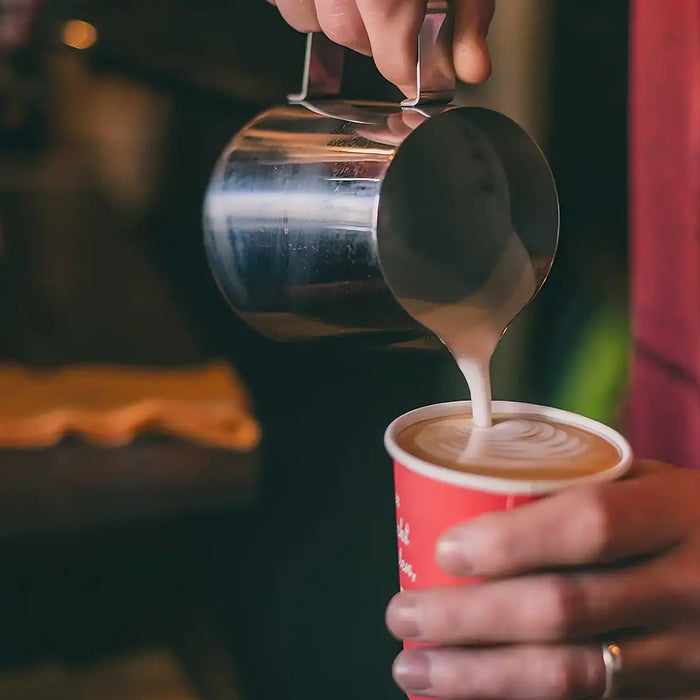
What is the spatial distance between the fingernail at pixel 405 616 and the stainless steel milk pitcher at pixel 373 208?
182 mm

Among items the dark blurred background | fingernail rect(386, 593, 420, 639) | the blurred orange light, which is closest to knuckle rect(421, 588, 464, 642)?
fingernail rect(386, 593, 420, 639)

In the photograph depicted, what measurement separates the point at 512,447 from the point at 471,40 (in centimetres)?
29

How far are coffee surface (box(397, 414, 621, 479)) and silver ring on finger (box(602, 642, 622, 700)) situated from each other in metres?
0.11

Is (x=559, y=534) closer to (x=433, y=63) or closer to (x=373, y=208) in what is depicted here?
(x=373, y=208)

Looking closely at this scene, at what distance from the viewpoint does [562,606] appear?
20.4 inches

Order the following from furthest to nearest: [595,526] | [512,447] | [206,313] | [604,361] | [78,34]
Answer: [604,361], [206,313], [78,34], [512,447], [595,526]

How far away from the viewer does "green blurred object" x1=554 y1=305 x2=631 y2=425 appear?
1.45m

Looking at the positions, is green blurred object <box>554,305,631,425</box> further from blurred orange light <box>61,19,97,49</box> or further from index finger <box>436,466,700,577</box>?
index finger <box>436,466,700,577</box>

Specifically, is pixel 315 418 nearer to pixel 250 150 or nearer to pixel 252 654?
pixel 252 654

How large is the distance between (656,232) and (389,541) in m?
0.58

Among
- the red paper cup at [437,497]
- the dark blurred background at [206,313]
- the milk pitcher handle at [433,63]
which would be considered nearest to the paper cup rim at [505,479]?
the red paper cup at [437,497]

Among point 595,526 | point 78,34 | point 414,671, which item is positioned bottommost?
point 414,671

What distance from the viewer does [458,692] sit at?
542 millimetres

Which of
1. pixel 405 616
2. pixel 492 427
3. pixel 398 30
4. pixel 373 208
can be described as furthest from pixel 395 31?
pixel 405 616
